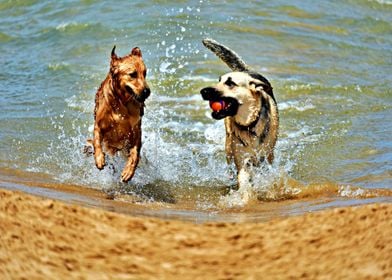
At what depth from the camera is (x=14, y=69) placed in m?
12.6

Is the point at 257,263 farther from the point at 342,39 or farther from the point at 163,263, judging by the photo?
the point at 342,39

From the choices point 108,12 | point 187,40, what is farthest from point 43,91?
point 108,12

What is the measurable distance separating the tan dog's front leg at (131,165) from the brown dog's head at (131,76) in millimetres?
508

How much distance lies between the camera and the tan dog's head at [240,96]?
7.39m

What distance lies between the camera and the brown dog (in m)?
6.97

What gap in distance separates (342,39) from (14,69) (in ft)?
19.1

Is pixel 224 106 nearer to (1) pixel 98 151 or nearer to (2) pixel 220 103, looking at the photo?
(2) pixel 220 103

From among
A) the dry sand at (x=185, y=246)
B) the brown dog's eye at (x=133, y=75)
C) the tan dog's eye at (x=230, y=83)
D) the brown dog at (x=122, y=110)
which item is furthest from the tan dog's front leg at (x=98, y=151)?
the dry sand at (x=185, y=246)

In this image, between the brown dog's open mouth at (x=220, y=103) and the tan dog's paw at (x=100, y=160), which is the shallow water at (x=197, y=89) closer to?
the tan dog's paw at (x=100, y=160)

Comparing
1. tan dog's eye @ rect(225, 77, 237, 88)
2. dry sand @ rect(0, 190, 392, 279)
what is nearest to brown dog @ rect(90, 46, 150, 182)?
tan dog's eye @ rect(225, 77, 237, 88)

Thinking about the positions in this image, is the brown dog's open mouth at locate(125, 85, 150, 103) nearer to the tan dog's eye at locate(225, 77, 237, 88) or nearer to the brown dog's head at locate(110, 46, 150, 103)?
the brown dog's head at locate(110, 46, 150, 103)

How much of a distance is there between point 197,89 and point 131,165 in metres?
4.93

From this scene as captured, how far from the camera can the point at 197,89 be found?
39.4ft

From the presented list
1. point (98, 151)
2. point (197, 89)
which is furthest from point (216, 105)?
point (197, 89)
